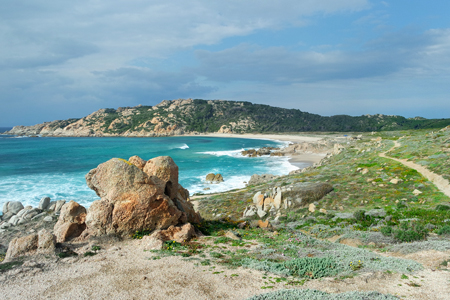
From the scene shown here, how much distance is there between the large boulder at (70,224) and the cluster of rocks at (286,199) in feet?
40.6

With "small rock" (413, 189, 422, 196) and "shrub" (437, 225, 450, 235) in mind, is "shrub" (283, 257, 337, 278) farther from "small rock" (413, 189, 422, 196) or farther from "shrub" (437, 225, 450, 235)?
"small rock" (413, 189, 422, 196)

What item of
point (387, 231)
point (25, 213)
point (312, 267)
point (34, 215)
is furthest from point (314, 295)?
point (25, 213)

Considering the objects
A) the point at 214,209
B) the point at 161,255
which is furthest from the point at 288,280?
the point at 214,209

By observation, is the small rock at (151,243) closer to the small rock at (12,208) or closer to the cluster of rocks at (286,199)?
the cluster of rocks at (286,199)

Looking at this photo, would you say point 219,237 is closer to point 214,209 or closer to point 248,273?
point 248,273

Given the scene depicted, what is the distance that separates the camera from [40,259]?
10992 millimetres

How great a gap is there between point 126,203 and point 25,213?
15.4 meters

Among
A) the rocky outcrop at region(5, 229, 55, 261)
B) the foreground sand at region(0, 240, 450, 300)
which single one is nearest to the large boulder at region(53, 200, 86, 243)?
the rocky outcrop at region(5, 229, 55, 261)

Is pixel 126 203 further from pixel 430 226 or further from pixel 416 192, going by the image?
pixel 416 192

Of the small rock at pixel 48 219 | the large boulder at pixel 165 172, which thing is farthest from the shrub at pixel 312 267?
the small rock at pixel 48 219

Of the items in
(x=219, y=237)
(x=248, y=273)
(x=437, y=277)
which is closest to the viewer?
(x=437, y=277)

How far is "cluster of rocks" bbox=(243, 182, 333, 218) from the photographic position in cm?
2102

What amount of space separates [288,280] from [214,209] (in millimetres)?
16131

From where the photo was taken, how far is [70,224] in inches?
525
